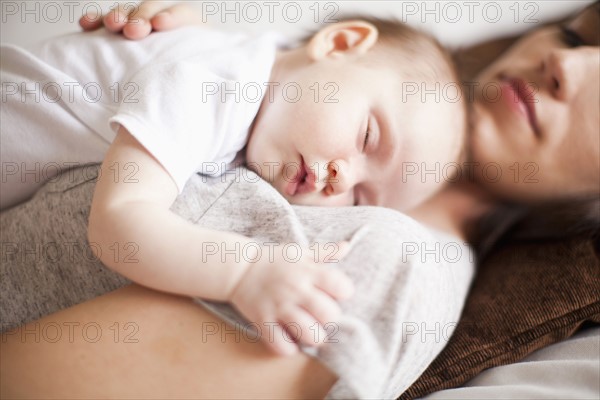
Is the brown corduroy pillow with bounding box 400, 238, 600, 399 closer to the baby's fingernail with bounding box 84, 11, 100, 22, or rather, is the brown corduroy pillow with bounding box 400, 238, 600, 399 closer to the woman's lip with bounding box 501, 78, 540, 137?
the woman's lip with bounding box 501, 78, 540, 137

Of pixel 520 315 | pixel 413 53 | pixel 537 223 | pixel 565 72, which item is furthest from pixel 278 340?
pixel 565 72

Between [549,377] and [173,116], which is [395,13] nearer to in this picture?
[173,116]

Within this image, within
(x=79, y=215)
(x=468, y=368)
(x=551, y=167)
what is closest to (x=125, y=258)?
(x=79, y=215)

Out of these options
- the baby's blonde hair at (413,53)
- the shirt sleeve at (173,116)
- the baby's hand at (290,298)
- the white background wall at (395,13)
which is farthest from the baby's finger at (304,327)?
the white background wall at (395,13)

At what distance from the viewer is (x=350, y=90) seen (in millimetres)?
1013

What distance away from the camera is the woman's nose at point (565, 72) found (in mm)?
1202

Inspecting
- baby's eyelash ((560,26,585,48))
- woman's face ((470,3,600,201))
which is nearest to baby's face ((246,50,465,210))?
woman's face ((470,3,600,201))

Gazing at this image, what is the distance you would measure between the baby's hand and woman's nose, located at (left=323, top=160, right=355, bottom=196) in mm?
281

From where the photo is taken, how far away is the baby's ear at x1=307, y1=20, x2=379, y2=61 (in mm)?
1090

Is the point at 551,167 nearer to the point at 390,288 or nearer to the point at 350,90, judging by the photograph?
the point at 350,90

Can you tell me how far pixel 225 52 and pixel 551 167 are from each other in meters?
0.72

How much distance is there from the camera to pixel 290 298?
2.33 feet

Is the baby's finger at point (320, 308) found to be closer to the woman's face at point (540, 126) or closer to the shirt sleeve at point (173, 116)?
the shirt sleeve at point (173, 116)

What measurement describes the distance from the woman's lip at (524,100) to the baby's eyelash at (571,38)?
22cm
